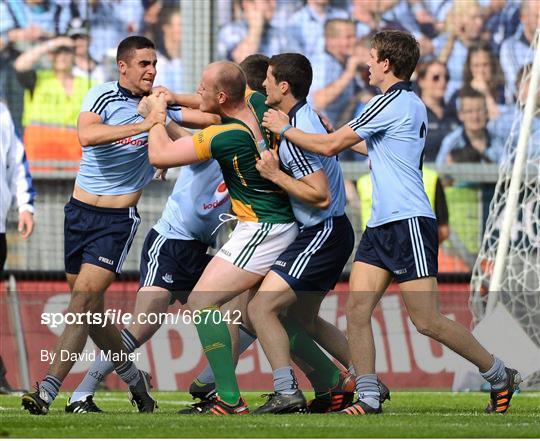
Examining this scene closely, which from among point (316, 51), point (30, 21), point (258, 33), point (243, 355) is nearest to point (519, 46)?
point (316, 51)

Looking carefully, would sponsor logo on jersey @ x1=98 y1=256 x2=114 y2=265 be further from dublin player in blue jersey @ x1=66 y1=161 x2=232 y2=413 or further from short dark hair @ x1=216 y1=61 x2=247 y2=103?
short dark hair @ x1=216 y1=61 x2=247 y2=103

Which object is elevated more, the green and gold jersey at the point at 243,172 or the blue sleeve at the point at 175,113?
the blue sleeve at the point at 175,113

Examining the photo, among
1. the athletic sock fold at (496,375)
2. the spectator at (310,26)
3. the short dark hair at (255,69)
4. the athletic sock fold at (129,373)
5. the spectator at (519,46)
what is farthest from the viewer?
the spectator at (519,46)

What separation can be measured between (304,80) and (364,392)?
193cm

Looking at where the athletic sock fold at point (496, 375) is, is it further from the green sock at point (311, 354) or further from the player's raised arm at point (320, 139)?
the player's raised arm at point (320, 139)

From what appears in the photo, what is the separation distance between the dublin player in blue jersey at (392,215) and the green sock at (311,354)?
1.82 ft

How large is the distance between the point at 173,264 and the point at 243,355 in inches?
122

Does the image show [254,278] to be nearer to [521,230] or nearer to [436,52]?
[521,230]

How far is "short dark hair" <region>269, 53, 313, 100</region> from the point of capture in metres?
8.31

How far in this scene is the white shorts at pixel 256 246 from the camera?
26.4 ft

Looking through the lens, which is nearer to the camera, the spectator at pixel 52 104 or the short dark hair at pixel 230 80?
the short dark hair at pixel 230 80

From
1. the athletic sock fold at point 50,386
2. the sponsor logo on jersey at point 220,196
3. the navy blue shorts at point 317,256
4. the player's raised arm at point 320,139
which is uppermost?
the player's raised arm at point 320,139

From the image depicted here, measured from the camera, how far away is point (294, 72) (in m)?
8.31

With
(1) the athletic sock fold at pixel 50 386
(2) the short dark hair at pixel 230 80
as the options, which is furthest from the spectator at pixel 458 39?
(1) the athletic sock fold at pixel 50 386
